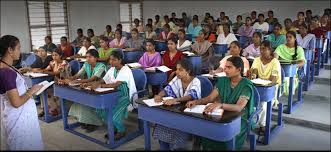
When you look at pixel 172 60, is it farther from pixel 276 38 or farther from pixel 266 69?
pixel 276 38

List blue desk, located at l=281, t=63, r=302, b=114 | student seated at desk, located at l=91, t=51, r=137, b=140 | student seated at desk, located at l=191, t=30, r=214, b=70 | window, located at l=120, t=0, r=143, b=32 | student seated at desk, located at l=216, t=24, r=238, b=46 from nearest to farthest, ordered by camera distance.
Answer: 1. student seated at desk, located at l=91, t=51, r=137, b=140
2. blue desk, located at l=281, t=63, r=302, b=114
3. student seated at desk, located at l=191, t=30, r=214, b=70
4. student seated at desk, located at l=216, t=24, r=238, b=46
5. window, located at l=120, t=0, r=143, b=32

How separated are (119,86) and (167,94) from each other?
687 mm

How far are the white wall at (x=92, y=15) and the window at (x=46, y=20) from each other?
199 mm

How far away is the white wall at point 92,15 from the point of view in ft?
28.4

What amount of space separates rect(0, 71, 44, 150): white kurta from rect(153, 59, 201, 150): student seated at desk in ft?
3.51

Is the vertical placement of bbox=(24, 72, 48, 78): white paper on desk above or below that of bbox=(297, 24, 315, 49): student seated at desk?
below

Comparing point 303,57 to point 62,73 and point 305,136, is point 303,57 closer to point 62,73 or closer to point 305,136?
point 305,136

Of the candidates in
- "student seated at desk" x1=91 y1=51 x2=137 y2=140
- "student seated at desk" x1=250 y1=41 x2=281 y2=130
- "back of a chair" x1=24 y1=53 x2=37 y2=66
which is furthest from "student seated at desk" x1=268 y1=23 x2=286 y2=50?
"back of a chair" x1=24 y1=53 x2=37 y2=66

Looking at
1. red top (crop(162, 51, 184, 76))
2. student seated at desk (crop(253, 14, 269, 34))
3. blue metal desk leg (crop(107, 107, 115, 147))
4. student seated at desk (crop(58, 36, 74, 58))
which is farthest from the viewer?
student seated at desk (crop(253, 14, 269, 34))

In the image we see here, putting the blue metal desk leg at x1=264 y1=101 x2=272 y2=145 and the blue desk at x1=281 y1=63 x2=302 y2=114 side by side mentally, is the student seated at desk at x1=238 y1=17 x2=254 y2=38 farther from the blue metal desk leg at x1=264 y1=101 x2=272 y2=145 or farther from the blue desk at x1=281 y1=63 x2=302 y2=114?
the blue metal desk leg at x1=264 y1=101 x2=272 y2=145

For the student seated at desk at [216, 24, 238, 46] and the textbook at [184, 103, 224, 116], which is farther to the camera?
the student seated at desk at [216, 24, 238, 46]

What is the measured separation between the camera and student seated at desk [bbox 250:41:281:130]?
3.64m

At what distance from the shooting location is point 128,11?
1062cm

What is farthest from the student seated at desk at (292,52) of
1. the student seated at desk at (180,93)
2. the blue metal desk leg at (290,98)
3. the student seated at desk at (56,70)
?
the student seated at desk at (56,70)
